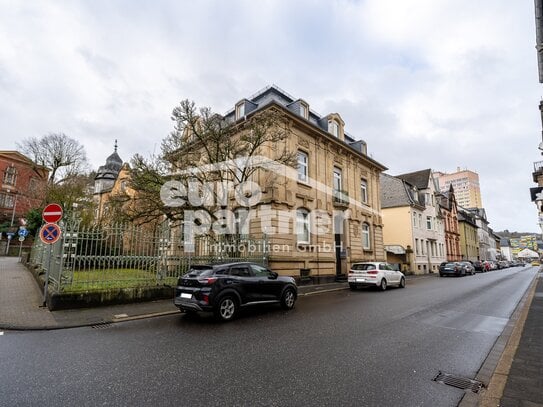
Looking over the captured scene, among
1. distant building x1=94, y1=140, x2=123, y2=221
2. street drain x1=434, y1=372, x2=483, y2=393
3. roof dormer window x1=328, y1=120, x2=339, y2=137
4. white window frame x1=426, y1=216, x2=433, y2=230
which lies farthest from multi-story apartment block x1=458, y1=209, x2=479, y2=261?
distant building x1=94, y1=140, x2=123, y2=221

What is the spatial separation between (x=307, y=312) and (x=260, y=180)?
9749mm

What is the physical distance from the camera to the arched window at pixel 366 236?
24645 millimetres

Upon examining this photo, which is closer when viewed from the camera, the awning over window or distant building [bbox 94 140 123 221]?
the awning over window

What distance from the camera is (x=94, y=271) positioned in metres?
9.70

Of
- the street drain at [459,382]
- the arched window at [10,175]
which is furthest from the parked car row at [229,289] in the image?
the arched window at [10,175]

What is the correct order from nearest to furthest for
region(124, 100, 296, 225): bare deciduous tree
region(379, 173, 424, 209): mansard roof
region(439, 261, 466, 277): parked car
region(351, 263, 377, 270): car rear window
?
region(124, 100, 296, 225): bare deciduous tree
region(351, 263, 377, 270): car rear window
region(439, 261, 466, 277): parked car
region(379, 173, 424, 209): mansard roof

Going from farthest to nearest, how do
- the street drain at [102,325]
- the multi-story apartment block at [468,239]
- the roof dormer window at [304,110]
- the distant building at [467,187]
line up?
the distant building at [467,187]
the multi-story apartment block at [468,239]
the roof dormer window at [304,110]
the street drain at [102,325]

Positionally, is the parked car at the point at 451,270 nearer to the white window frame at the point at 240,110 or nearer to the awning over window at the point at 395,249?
the awning over window at the point at 395,249

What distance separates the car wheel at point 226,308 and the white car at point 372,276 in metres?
9.65

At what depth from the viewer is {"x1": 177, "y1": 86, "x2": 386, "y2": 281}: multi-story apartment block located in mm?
17297

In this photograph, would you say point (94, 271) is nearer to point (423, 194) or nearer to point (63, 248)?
point (63, 248)

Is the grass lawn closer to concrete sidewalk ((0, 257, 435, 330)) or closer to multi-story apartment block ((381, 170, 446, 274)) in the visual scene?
concrete sidewalk ((0, 257, 435, 330))

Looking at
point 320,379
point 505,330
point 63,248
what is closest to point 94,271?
point 63,248

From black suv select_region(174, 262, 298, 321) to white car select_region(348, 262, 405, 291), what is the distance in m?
7.71
